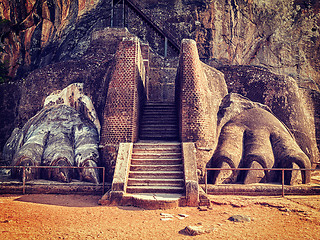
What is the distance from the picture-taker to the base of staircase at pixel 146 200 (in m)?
7.20

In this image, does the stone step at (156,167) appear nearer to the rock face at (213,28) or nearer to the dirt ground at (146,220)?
the dirt ground at (146,220)

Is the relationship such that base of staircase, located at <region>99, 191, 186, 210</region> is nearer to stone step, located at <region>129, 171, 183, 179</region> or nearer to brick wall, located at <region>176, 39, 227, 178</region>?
stone step, located at <region>129, 171, 183, 179</region>

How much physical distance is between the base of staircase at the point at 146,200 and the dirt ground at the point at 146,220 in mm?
188

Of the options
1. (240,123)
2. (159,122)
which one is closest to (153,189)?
(159,122)

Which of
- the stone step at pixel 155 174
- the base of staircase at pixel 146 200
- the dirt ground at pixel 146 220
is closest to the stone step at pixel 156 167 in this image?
the stone step at pixel 155 174

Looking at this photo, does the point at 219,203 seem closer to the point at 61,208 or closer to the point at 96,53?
the point at 61,208

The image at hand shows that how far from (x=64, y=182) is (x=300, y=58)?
18.5 m

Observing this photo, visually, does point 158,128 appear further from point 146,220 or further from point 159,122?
point 146,220

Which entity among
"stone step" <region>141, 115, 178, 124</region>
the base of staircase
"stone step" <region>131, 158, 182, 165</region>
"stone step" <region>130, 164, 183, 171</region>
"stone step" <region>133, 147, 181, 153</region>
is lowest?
the base of staircase

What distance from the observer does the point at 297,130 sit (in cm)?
1257

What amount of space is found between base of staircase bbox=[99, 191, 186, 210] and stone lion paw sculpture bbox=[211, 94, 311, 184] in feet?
7.57

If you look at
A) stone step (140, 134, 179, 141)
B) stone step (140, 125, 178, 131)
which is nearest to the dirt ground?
stone step (140, 134, 179, 141)

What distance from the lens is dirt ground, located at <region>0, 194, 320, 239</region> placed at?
5.56 metres

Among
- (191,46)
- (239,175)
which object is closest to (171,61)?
(191,46)
